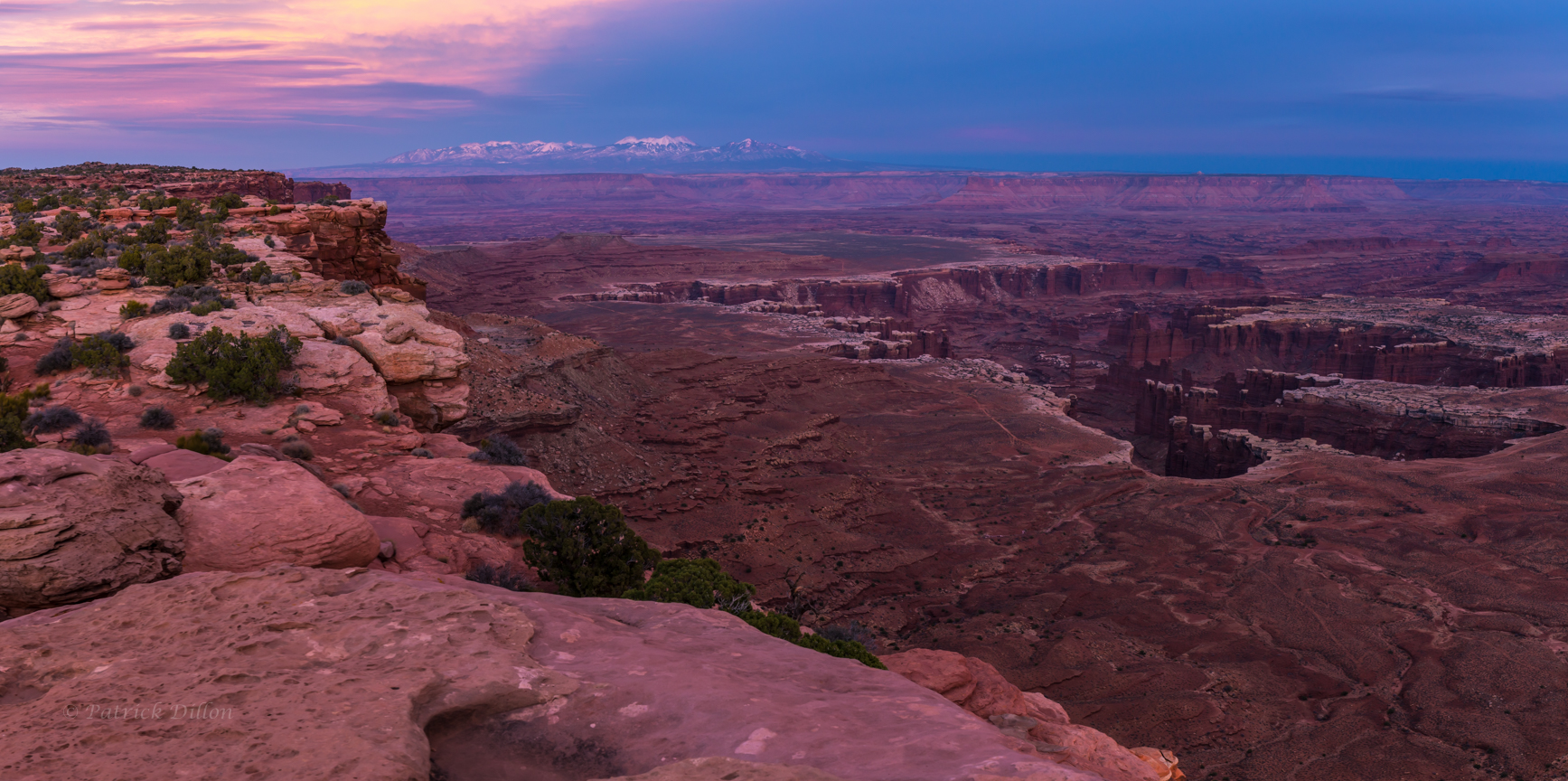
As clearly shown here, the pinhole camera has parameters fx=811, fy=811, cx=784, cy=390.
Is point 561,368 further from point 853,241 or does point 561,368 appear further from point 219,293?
point 853,241

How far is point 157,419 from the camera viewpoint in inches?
547

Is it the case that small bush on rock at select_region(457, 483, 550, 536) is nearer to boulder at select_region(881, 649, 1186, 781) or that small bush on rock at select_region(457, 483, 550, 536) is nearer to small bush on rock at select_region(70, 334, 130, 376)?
boulder at select_region(881, 649, 1186, 781)

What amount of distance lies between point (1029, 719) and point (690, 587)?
5.38m

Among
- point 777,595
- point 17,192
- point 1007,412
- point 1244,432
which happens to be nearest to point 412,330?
point 777,595

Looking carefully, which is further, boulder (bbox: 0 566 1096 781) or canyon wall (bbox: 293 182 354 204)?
canyon wall (bbox: 293 182 354 204)

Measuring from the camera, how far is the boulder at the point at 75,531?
23.2 ft

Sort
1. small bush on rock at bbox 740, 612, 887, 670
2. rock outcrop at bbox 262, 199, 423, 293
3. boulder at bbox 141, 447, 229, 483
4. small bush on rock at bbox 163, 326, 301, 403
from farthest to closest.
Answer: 1. rock outcrop at bbox 262, 199, 423, 293
2. small bush on rock at bbox 163, 326, 301, 403
3. small bush on rock at bbox 740, 612, 887, 670
4. boulder at bbox 141, 447, 229, 483

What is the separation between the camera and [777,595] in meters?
23.3

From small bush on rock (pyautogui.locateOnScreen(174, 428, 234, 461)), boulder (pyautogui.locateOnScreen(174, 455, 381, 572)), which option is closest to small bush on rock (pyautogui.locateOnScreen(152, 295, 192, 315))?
small bush on rock (pyautogui.locateOnScreen(174, 428, 234, 461))

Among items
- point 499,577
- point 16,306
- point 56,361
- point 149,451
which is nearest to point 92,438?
point 149,451

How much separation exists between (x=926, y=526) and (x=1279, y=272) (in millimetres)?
119092

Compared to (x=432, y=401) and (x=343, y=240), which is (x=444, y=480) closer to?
(x=432, y=401)

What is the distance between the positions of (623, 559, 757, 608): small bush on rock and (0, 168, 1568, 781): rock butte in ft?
8.16

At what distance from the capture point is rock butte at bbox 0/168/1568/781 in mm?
5660
